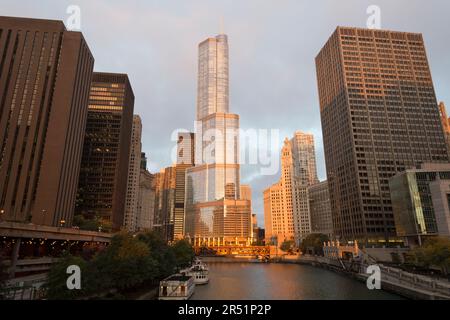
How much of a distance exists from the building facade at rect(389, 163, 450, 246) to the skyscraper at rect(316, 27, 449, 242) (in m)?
36.2

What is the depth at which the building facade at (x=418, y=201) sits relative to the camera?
11406 cm

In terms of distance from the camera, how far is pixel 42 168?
122m

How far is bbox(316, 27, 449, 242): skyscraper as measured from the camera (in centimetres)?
16712

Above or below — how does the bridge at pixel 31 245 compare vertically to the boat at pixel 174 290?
above

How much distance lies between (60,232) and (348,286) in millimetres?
79320

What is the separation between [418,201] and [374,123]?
71890mm

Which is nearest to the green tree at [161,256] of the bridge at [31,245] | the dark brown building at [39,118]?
the bridge at [31,245]

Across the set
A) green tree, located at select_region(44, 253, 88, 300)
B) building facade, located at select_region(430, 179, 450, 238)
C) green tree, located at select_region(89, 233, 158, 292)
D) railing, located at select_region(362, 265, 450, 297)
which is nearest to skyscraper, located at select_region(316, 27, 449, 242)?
building facade, located at select_region(430, 179, 450, 238)

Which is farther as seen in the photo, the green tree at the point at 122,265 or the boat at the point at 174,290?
the boat at the point at 174,290

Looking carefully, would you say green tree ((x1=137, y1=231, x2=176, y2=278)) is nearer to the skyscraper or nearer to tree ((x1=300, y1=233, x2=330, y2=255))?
the skyscraper

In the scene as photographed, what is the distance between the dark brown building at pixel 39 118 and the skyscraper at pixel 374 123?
144 meters

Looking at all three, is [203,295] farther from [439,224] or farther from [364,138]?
[364,138]

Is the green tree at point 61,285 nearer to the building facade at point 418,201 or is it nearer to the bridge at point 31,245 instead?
the bridge at point 31,245
